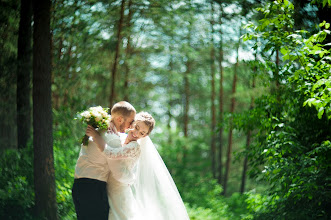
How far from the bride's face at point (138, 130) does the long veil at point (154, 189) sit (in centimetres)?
45

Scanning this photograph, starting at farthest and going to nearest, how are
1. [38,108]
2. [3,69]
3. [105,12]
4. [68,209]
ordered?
[105,12] < [3,69] < [68,209] < [38,108]

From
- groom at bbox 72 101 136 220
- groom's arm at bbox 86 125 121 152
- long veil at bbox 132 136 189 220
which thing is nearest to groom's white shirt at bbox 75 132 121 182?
groom at bbox 72 101 136 220

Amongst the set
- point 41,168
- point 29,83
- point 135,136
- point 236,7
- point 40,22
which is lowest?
point 41,168

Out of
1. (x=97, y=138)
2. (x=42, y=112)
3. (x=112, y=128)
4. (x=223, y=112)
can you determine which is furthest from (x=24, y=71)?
(x=97, y=138)

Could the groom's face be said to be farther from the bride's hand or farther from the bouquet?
the bride's hand

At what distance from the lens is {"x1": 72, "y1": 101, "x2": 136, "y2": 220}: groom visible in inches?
147

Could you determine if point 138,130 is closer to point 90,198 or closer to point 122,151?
point 122,151

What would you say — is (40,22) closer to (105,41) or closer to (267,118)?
(267,118)

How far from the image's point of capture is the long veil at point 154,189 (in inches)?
166

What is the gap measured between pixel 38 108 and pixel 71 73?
438 cm

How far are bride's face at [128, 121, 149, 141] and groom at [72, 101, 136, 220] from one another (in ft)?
0.71

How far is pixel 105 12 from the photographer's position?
30.5 feet

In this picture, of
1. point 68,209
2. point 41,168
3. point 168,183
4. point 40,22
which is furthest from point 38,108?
point 168,183

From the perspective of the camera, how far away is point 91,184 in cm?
373
